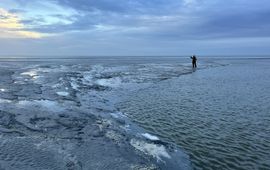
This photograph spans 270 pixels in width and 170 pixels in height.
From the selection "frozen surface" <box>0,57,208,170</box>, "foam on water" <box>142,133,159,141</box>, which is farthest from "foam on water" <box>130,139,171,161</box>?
"foam on water" <box>142,133,159,141</box>

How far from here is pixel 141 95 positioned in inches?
1055

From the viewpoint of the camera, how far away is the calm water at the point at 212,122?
482 inches

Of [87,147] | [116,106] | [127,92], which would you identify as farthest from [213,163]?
[127,92]

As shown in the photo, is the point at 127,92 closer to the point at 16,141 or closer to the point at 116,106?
the point at 116,106

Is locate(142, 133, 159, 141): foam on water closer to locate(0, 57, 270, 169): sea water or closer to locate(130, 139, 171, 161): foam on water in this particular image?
locate(0, 57, 270, 169): sea water

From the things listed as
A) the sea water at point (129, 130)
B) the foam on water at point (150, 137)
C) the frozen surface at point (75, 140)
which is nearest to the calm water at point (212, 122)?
the sea water at point (129, 130)

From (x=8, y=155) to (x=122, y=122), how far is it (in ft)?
22.7

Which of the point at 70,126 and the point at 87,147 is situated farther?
the point at 70,126

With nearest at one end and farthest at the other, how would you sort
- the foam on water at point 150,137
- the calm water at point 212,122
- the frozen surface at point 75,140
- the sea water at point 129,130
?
1. the frozen surface at point 75,140
2. the sea water at point 129,130
3. the calm water at point 212,122
4. the foam on water at point 150,137

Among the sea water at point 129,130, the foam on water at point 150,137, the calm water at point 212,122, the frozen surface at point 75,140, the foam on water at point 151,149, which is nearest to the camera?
the frozen surface at point 75,140

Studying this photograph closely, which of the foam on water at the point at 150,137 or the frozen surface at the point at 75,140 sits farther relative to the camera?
the foam on water at the point at 150,137

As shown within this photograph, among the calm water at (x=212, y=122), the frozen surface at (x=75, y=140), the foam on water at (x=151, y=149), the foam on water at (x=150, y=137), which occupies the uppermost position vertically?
the frozen surface at (x=75, y=140)

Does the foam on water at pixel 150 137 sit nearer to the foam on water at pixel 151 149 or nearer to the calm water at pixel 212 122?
the calm water at pixel 212 122

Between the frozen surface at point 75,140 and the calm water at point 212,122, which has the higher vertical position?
the frozen surface at point 75,140
